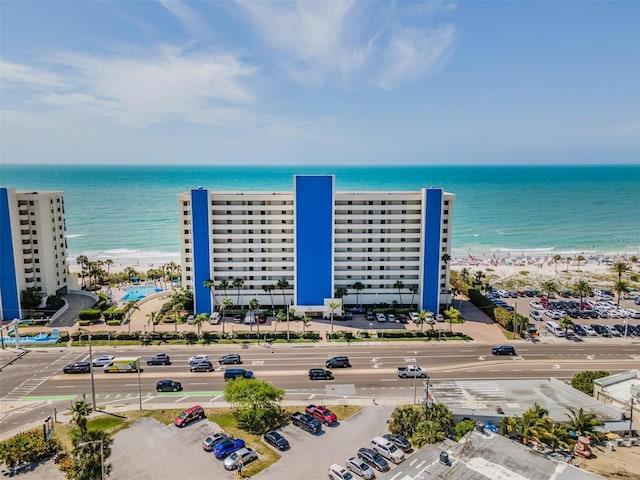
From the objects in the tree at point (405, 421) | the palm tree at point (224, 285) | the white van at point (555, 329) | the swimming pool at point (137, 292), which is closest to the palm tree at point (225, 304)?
the palm tree at point (224, 285)

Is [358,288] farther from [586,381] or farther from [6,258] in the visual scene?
[6,258]

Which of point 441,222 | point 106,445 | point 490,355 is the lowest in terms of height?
point 490,355

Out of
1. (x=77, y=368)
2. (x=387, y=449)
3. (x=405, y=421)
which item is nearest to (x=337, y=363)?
(x=405, y=421)

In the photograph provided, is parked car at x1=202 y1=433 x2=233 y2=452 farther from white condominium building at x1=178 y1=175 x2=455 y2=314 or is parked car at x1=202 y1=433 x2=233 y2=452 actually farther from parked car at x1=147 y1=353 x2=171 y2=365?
white condominium building at x1=178 y1=175 x2=455 y2=314

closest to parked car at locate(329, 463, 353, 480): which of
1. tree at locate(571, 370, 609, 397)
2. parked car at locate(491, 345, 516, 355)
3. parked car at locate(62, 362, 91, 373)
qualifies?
tree at locate(571, 370, 609, 397)

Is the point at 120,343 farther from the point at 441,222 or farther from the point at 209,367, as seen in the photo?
the point at 441,222

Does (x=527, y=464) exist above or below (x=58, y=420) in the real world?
above

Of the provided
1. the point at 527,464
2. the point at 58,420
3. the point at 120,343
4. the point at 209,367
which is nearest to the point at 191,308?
the point at 120,343
